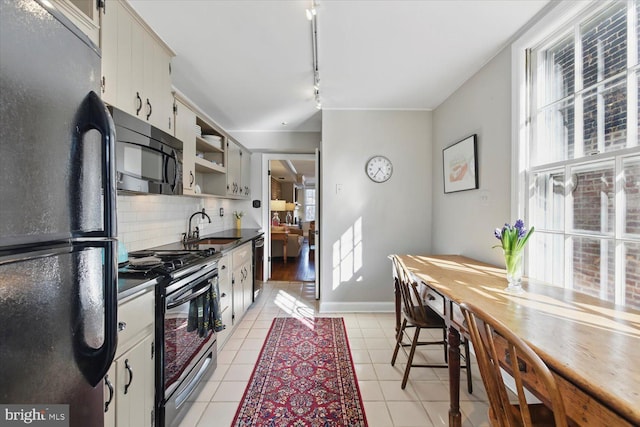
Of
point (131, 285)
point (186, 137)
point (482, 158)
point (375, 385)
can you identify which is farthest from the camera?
point (186, 137)

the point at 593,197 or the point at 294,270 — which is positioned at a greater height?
the point at 593,197

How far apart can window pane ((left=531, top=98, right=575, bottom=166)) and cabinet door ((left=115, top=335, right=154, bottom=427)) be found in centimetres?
252

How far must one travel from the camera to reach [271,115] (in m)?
3.68

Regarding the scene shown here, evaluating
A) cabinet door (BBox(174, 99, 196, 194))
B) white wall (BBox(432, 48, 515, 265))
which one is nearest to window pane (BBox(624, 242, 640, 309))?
white wall (BBox(432, 48, 515, 265))

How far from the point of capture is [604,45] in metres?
1.43

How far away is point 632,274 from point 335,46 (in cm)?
217

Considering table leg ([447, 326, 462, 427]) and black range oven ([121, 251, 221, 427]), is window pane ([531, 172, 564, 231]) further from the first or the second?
black range oven ([121, 251, 221, 427])

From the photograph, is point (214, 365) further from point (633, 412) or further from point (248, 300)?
point (633, 412)

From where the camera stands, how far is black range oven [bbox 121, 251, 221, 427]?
1.48 metres

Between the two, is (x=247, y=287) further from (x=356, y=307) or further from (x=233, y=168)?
(x=233, y=168)

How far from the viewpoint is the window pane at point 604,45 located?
1.35 m

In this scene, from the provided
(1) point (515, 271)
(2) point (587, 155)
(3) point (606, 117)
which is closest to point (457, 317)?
(1) point (515, 271)

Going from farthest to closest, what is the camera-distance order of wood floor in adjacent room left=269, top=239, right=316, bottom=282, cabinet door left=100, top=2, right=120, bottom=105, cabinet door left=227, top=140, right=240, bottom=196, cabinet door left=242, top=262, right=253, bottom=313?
1. wood floor in adjacent room left=269, top=239, right=316, bottom=282
2. cabinet door left=227, top=140, right=240, bottom=196
3. cabinet door left=242, top=262, right=253, bottom=313
4. cabinet door left=100, top=2, right=120, bottom=105

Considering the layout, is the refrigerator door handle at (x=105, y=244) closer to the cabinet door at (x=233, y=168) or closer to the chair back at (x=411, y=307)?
the chair back at (x=411, y=307)
